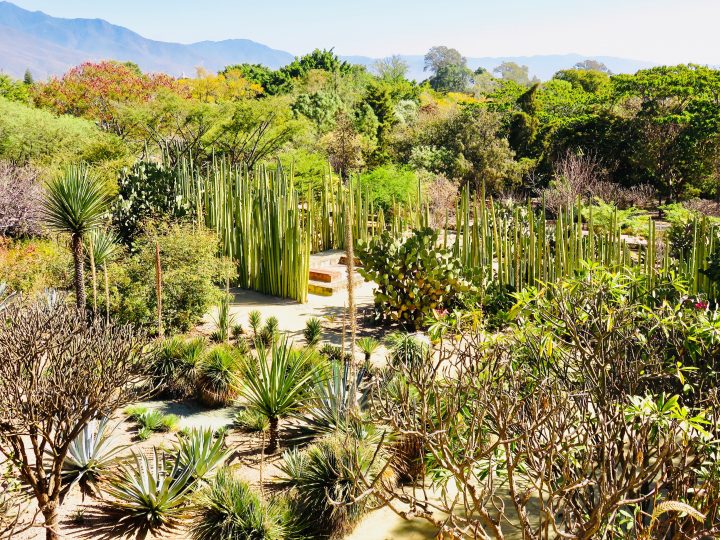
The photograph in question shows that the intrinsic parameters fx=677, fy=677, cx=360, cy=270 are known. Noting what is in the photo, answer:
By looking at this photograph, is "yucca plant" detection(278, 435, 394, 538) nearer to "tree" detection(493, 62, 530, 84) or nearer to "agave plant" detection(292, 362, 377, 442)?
"agave plant" detection(292, 362, 377, 442)

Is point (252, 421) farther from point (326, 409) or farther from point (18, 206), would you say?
point (18, 206)

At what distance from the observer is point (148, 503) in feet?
16.0

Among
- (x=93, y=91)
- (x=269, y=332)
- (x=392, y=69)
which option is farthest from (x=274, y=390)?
(x=392, y=69)

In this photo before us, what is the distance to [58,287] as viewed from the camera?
10.1 meters

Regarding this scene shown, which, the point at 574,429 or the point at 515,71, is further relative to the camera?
the point at 515,71

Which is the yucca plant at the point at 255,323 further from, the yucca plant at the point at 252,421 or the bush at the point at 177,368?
the yucca plant at the point at 252,421

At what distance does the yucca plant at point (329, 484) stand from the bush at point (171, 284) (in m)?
4.60

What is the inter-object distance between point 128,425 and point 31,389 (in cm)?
252

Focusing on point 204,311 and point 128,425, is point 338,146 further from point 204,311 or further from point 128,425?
point 128,425

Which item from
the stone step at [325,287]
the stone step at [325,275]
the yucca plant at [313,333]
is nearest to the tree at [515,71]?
the stone step at [325,275]

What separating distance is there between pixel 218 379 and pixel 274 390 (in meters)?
1.54

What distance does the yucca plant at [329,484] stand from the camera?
481 cm

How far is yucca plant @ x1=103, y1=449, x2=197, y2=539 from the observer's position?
4852 mm

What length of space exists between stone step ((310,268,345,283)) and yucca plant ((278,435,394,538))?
7.34m
